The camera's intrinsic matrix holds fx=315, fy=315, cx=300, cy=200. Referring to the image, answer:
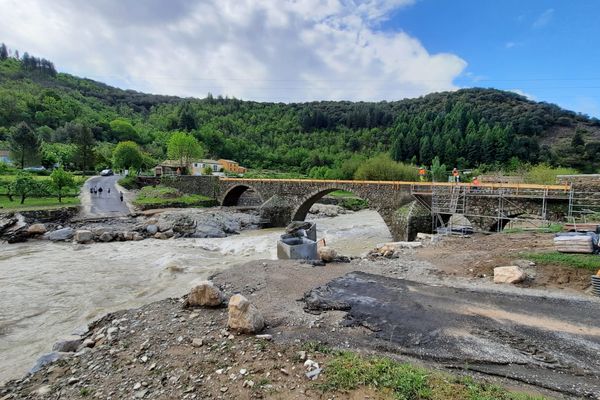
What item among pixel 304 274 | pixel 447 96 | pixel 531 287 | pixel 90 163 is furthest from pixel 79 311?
pixel 447 96

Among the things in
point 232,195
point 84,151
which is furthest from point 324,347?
point 84,151

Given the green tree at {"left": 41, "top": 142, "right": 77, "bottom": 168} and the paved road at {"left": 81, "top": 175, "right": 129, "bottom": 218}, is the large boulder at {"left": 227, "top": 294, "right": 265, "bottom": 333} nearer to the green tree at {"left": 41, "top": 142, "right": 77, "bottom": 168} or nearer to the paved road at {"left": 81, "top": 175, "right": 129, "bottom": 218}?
the paved road at {"left": 81, "top": 175, "right": 129, "bottom": 218}

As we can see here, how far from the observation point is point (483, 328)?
6.48m

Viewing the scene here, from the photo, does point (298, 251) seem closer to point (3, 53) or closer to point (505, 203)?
point (505, 203)

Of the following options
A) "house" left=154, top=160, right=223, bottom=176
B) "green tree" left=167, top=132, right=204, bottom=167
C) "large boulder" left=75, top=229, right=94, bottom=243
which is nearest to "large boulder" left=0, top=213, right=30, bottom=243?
"large boulder" left=75, top=229, right=94, bottom=243

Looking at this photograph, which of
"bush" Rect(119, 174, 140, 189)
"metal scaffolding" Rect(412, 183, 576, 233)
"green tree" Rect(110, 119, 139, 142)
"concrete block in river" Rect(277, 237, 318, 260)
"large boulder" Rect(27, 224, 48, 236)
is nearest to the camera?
"concrete block in river" Rect(277, 237, 318, 260)

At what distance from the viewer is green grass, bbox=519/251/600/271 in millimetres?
9586

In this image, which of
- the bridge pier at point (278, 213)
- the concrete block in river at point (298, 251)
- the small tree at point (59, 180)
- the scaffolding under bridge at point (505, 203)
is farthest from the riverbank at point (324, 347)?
the small tree at point (59, 180)

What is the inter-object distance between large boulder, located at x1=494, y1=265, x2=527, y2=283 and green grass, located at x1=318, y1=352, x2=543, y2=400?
6.24m

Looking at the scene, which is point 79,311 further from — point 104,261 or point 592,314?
point 592,314

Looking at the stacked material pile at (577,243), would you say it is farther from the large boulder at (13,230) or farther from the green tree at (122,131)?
the green tree at (122,131)

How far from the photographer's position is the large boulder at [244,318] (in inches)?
242

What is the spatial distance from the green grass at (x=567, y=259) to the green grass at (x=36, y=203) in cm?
3258

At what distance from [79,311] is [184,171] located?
162 ft
